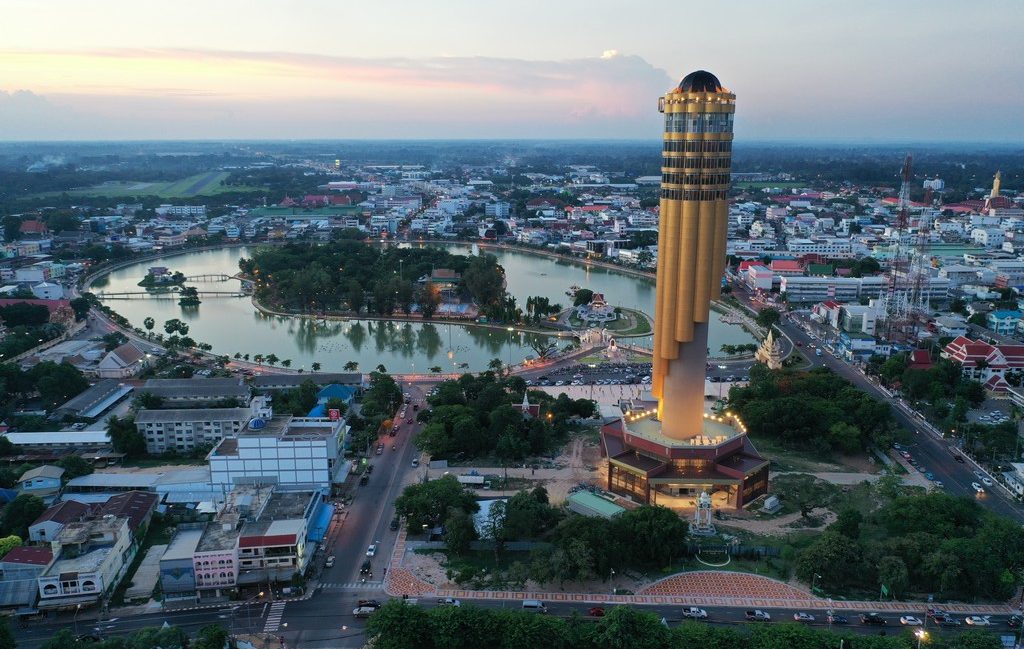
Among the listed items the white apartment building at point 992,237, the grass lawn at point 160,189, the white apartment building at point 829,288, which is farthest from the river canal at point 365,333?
the grass lawn at point 160,189

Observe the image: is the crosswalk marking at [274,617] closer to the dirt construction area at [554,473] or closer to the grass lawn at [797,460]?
the dirt construction area at [554,473]

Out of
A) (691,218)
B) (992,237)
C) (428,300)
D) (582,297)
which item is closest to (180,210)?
(428,300)

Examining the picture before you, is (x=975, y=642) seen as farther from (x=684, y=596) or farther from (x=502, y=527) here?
(x=502, y=527)

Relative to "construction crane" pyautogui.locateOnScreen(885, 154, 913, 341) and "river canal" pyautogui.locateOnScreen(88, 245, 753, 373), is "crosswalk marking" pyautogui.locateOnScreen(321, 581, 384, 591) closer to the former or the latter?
"river canal" pyautogui.locateOnScreen(88, 245, 753, 373)

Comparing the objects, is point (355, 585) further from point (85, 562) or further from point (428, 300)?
point (428, 300)

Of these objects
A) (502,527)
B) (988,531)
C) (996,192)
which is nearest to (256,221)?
(502,527)

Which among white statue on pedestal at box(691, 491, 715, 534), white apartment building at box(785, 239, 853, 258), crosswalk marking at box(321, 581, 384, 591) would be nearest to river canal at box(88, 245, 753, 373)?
white apartment building at box(785, 239, 853, 258)
